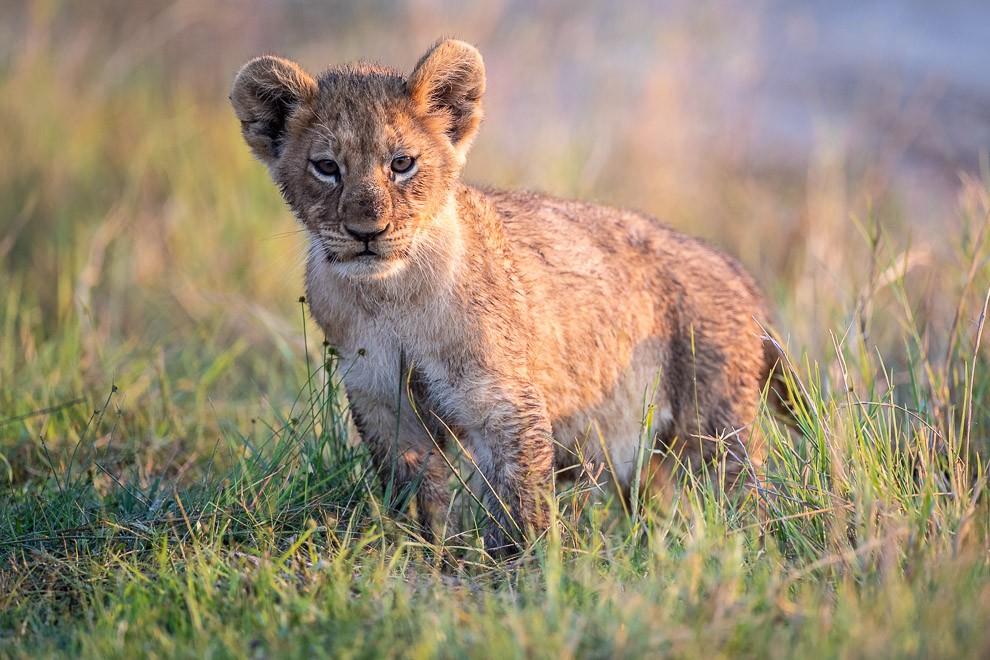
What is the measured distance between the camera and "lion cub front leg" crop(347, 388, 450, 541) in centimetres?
461

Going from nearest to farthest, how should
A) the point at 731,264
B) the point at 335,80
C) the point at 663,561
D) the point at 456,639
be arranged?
the point at 456,639, the point at 663,561, the point at 335,80, the point at 731,264

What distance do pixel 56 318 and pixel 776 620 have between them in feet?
18.3

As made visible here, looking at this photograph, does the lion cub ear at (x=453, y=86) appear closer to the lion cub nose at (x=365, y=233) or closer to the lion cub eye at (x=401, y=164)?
the lion cub eye at (x=401, y=164)

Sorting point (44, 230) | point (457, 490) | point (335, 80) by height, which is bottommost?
point (457, 490)

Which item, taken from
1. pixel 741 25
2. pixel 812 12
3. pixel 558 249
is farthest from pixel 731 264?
pixel 812 12

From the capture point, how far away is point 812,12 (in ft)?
48.6

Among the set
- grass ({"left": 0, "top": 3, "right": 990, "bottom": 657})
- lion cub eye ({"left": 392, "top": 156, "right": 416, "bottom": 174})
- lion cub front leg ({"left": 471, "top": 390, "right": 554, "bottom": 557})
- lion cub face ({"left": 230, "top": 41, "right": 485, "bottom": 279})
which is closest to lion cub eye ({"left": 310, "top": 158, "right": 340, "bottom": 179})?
lion cub face ({"left": 230, "top": 41, "right": 485, "bottom": 279})

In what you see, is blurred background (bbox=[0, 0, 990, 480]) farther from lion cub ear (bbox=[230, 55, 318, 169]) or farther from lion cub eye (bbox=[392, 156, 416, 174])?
lion cub eye (bbox=[392, 156, 416, 174])

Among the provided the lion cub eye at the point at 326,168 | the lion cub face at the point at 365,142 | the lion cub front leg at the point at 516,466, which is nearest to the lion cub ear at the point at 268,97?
the lion cub face at the point at 365,142

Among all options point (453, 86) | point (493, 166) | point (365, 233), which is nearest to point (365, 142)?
Result: point (365, 233)

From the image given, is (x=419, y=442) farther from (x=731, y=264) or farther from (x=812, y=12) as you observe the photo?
(x=812, y=12)

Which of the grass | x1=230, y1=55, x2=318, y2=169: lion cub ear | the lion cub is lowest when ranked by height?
the grass

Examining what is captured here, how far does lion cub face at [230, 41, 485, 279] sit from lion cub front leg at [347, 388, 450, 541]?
1.99ft

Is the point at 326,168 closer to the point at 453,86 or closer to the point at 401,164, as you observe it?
the point at 401,164
